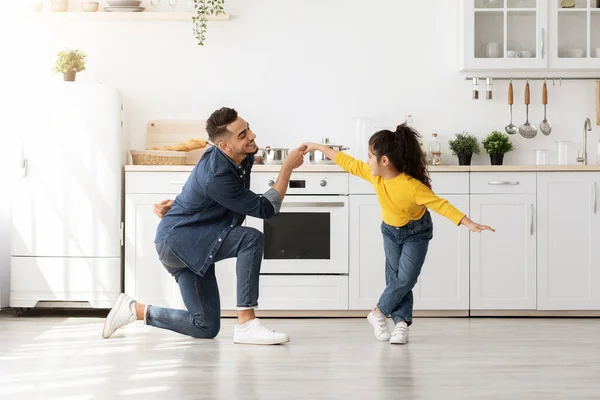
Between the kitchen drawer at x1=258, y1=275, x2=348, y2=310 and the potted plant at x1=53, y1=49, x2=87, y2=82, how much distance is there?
62.0 inches

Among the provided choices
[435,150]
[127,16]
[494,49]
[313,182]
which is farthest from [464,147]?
[127,16]

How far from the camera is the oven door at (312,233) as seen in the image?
4.75 metres

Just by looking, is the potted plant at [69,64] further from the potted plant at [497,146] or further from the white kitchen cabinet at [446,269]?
the potted plant at [497,146]

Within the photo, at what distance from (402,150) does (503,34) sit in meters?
1.73

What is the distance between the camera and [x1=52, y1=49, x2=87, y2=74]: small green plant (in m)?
4.90

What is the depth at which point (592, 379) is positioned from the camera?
3059mm

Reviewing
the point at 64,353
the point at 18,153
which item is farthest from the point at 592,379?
the point at 18,153

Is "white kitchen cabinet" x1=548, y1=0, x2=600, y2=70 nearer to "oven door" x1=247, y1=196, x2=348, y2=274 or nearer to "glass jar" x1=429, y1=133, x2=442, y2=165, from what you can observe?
"glass jar" x1=429, y1=133, x2=442, y2=165

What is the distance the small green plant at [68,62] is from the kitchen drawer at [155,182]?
70 centimetres

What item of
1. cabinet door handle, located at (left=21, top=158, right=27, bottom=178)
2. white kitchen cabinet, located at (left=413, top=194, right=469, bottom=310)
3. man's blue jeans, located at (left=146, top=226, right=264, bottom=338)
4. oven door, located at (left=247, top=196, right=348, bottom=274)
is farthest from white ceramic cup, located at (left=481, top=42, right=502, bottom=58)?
cabinet door handle, located at (left=21, top=158, right=27, bottom=178)

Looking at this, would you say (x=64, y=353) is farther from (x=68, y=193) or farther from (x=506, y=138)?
(x=506, y=138)

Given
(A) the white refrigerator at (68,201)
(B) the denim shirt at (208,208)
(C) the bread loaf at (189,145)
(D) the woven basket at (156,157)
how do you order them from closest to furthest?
(B) the denim shirt at (208,208)
(A) the white refrigerator at (68,201)
(D) the woven basket at (156,157)
(C) the bread loaf at (189,145)

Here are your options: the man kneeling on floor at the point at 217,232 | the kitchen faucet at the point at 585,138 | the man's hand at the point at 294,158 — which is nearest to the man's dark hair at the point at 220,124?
the man kneeling on floor at the point at 217,232

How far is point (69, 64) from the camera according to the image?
491cm
